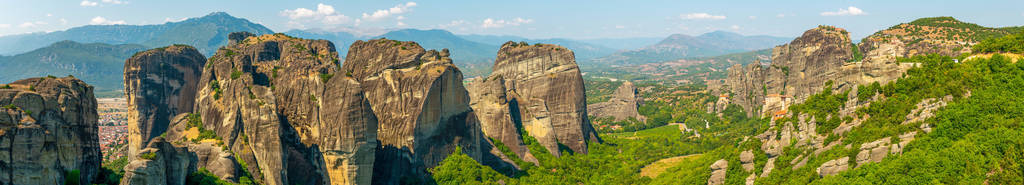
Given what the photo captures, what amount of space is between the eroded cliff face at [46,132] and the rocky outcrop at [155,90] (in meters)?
31.8

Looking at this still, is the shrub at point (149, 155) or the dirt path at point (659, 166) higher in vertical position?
the shrub at point (149, 155)

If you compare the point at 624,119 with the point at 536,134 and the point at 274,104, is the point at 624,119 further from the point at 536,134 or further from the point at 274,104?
the point at 274,104

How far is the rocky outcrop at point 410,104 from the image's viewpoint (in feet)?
169

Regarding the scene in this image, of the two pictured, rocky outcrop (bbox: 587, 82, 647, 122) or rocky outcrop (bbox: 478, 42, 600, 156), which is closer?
rocky outcrop (bbox: 478, 42, 600, 156)

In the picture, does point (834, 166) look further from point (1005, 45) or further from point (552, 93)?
point (552, 93)

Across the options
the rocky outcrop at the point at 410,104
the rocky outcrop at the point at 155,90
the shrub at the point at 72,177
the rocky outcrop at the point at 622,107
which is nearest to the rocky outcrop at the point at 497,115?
the rocky outcrop at the point at 410,104

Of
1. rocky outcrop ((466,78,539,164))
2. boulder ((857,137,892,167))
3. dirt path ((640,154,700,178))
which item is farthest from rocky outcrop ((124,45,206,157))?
boulder ((857,137,892,167))

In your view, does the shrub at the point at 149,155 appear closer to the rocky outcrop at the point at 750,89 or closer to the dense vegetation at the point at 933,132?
the dense vegetation at the point at 933,132

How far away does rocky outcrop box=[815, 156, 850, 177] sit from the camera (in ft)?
119

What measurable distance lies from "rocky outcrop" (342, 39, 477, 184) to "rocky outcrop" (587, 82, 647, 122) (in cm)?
7728

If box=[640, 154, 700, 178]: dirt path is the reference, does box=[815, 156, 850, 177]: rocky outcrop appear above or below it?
above

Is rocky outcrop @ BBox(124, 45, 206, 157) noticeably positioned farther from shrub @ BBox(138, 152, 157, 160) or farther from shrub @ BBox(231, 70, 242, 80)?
shrub @ BBox(138, 152, 157, 160)

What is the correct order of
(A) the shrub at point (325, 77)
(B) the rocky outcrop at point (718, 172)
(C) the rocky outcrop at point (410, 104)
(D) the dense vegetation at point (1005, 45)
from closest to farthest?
(D) the dense vegetation at point (1005, 45) → (A) the shrub at point (325, 77) → (B) the rocky outcrop at point (718, 172) → (C) the rocky outcrop at point (410, 104)

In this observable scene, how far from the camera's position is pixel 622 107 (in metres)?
130
